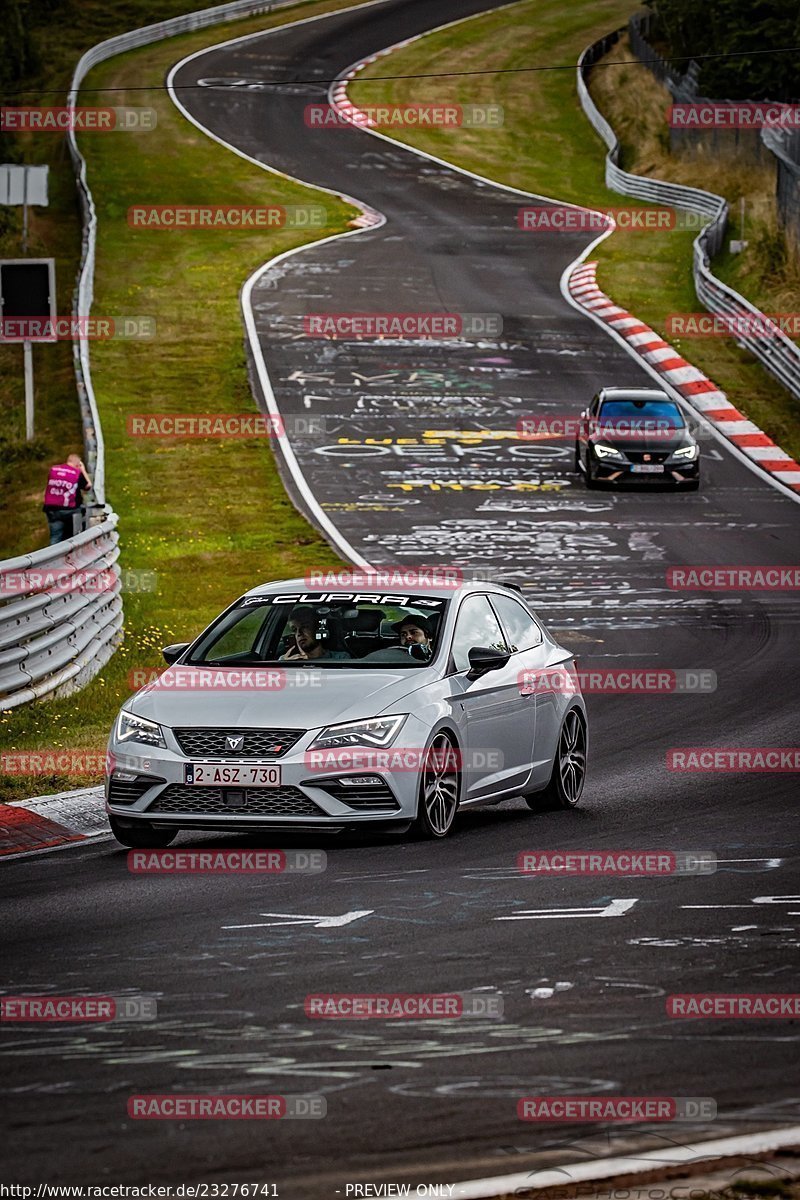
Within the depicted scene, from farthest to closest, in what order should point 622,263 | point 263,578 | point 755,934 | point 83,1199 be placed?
point 622,263 → point 263,578 → point 755,934 → point 83,1199

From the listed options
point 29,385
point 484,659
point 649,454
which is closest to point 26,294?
point 29,385

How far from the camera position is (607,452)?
108ft

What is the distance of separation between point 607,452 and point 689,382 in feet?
24.6

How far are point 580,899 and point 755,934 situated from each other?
1111 mm

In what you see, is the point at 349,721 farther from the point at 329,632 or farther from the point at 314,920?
the point at 314,920

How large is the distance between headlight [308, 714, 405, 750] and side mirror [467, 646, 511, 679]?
963 millimetres

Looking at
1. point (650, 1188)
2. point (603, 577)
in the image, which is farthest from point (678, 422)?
point (650, 1188)

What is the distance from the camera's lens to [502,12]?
8788 centimetres

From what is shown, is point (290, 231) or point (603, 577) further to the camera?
point (290, 231)

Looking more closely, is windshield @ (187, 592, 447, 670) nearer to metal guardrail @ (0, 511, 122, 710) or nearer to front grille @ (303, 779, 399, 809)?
front grille @ (303, 779, 399, 809)

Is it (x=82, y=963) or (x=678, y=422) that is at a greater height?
(x=82, y=963)

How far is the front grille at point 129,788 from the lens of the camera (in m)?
11.0

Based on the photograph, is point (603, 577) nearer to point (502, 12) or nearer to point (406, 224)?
point (406, 224)

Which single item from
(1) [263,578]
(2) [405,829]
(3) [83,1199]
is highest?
(3) [83,1199]
